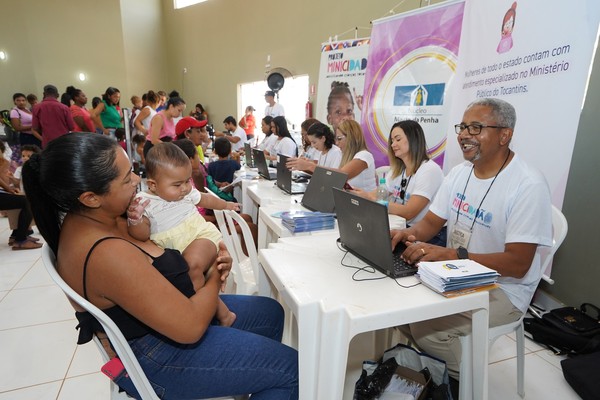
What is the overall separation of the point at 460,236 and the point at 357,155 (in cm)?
142

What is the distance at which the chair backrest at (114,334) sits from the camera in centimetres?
82

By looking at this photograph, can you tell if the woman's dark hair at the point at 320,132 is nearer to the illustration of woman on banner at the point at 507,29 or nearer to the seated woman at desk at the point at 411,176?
the seated woman at desk at the point at 411,176

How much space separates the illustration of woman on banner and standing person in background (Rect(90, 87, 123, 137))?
605cm

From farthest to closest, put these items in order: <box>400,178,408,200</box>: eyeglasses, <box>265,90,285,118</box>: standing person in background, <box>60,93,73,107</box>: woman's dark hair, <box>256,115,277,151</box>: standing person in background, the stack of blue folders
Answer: <box>265,90,285,118</box>: standing person in background
<box>60,93,73,107</box>: woman's dark hair
<box>256,115,277,151</box>: standing person in background
<box>400,178,408,200</box>: eyeglasses
the stack of blue folders

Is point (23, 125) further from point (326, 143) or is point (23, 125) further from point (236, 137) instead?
point (326, 143)

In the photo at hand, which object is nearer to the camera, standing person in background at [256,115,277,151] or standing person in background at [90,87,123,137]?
standing person in background at [256,115,277,151]

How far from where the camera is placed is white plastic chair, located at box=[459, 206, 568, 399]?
1234mm

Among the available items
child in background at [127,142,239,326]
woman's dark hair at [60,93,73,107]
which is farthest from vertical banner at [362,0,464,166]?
woman's dark hair at [60,93,73,107]

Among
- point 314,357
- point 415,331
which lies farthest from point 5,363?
point 415,331

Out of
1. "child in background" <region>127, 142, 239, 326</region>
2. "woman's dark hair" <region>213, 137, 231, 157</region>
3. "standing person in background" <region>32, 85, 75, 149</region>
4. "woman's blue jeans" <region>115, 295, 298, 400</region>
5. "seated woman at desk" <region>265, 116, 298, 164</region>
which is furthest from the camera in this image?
"seated woman at desk" <region>265, 116, 298, 164</region>

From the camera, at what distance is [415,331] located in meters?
1.46

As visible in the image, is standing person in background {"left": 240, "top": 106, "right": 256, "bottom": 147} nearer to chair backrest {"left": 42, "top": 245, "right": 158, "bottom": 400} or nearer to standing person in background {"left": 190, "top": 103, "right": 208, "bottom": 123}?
standing person in background {"left": 190, "top": 103, "right": 208, "bottom": 123}

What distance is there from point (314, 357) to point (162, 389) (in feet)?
1.48

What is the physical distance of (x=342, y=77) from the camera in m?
4.50
